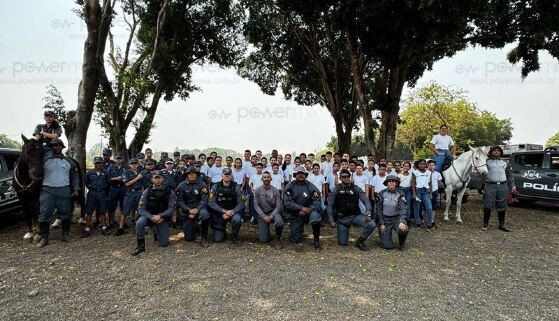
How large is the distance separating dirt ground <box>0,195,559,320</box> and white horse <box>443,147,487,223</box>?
214 centimetres

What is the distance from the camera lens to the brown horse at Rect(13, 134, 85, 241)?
6125 mm

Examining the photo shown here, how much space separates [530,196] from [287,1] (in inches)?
441

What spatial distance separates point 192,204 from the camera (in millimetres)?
6977

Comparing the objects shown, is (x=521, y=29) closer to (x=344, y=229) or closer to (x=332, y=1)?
(x=332, y=1)

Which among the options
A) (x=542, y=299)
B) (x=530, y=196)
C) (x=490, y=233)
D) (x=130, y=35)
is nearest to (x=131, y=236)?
(x=542, y=299)

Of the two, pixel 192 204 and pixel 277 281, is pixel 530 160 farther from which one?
pixel 192 204

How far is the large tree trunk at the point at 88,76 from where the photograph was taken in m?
8.38

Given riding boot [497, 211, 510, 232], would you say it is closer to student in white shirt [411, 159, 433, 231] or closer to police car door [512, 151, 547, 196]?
student in white shirt [411, 159, 433, 231]

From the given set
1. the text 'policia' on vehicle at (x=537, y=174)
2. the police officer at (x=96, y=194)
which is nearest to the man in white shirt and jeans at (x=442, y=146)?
the text 'policia' on vehicle at (x=537, y=174)

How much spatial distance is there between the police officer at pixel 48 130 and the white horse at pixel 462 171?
33.1 ft

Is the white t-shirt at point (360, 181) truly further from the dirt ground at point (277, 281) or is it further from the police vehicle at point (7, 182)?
the police vehicle at point (7, 182)

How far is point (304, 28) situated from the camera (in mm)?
16828

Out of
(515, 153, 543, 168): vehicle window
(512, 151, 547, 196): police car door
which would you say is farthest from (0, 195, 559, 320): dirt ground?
(515, 153, 543, 168): vehicle window

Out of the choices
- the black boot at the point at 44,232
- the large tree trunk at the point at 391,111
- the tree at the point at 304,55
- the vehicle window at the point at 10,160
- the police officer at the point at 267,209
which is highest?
the tree at the point at 304,55
